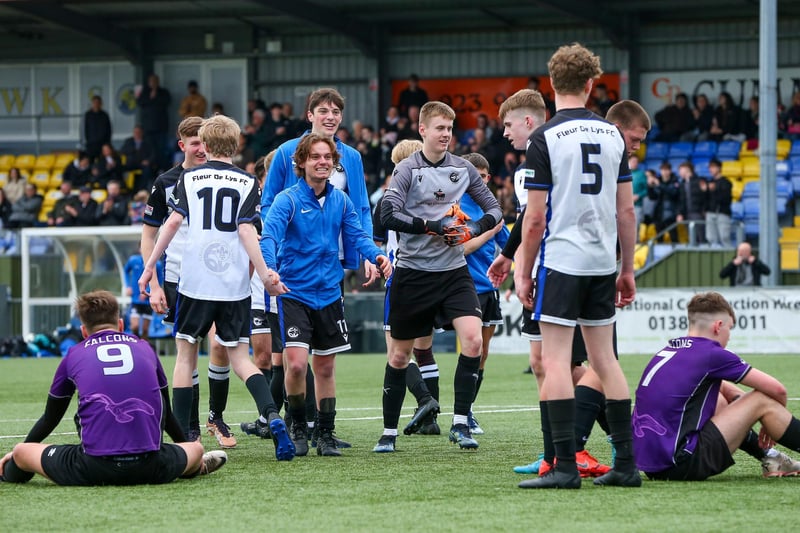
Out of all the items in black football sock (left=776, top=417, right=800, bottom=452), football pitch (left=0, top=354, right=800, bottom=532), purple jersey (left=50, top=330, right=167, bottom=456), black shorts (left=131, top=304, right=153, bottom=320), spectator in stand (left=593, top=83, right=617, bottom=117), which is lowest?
football pitch (left=0, top=354, right=800, bottom=532)

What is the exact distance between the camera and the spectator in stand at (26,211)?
28953 mm

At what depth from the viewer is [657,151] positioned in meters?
27.9

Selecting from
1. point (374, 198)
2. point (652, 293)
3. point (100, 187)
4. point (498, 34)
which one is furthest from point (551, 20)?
point (652, 293)

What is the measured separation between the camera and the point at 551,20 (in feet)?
102

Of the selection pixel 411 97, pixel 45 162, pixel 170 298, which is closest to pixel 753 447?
pixel 170 298

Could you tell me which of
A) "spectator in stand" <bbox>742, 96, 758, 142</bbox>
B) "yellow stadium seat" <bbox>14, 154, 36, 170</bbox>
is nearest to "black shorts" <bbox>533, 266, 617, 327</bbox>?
"spectator in stand" <bbox>742, 96, 758, 142</bbox>

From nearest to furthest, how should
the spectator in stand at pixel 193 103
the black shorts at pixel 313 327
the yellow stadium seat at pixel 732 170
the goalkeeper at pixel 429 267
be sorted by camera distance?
the black shorts at pixel 313 327 → the goalkeeper at pixel 429 267 → the yellow stadium seat at pixel 732 170 → the spectator in stand at pixel 193 103

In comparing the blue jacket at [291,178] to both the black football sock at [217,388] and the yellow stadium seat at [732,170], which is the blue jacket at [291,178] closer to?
the black football sock at [217,388]

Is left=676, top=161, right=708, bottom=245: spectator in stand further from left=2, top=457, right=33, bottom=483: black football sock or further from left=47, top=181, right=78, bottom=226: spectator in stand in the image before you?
left=2, top=457, right=33, bottom=483: black football sock

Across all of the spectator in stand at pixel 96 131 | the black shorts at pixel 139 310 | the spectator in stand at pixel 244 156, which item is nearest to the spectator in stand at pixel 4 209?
the spectator in stand at pixel 96 131

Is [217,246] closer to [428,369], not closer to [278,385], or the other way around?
[278,385]

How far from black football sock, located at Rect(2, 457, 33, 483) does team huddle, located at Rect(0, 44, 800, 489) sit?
1 centimetres

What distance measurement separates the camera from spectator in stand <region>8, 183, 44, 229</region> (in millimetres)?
28953

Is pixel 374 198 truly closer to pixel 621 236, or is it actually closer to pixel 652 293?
pixel 652 293
